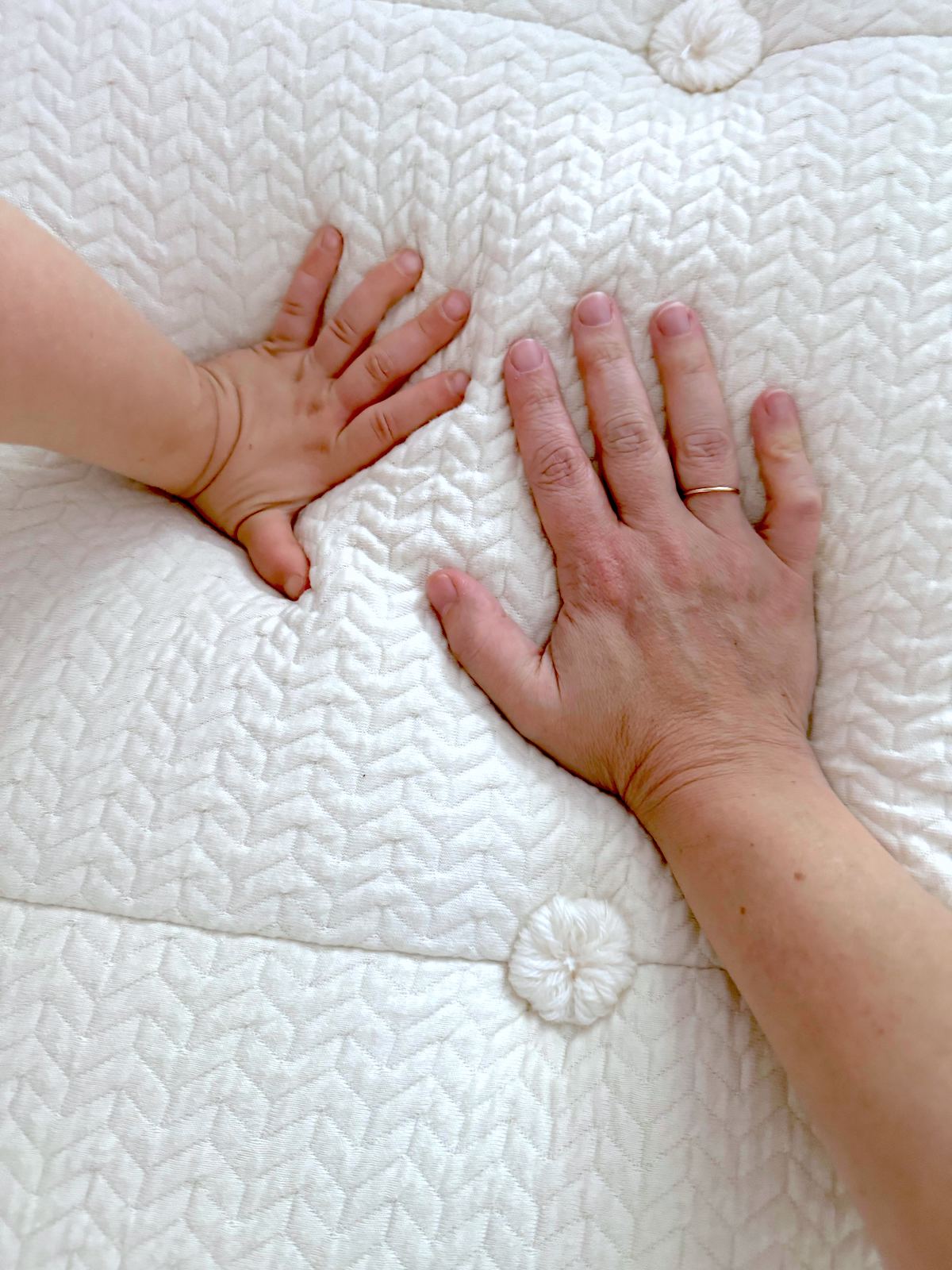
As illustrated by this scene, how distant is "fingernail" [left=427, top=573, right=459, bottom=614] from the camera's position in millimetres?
718

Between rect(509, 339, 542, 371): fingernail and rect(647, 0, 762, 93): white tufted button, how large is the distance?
0.27 meters

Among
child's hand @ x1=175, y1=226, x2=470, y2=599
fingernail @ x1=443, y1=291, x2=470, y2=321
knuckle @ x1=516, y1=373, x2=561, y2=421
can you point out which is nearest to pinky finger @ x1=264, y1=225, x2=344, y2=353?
child's hand @ x1=175, y1=226, x2=470, y2=599

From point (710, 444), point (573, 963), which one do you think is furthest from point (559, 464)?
point (573, 963)

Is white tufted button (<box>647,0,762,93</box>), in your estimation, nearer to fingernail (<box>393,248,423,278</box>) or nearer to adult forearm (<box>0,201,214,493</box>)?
fingernail (<box>393,248,423,278</box>)

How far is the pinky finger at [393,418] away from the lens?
0.76 meters

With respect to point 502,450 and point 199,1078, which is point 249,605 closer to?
Result: point 502,450

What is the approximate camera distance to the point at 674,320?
2.31ft

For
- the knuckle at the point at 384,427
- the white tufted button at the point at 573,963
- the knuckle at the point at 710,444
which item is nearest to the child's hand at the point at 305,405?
the knuckle at the point at 384,427

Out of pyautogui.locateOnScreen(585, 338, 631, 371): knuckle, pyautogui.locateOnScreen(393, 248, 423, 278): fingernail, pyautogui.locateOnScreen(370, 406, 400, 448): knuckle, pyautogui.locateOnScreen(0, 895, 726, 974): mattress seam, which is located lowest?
pyautogui.locateOnScreen(0, 895, 726, 974): mattress seam

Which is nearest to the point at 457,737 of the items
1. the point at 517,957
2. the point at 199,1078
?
the point at 517,957

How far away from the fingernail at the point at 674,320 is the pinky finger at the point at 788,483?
0.27 feet

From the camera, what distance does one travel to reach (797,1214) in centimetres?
58

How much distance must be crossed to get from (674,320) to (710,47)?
262 mm

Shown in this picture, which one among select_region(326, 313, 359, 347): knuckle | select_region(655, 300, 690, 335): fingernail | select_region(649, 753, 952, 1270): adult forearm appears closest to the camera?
select_region(649, 753, 952, 1270): adult forearm
